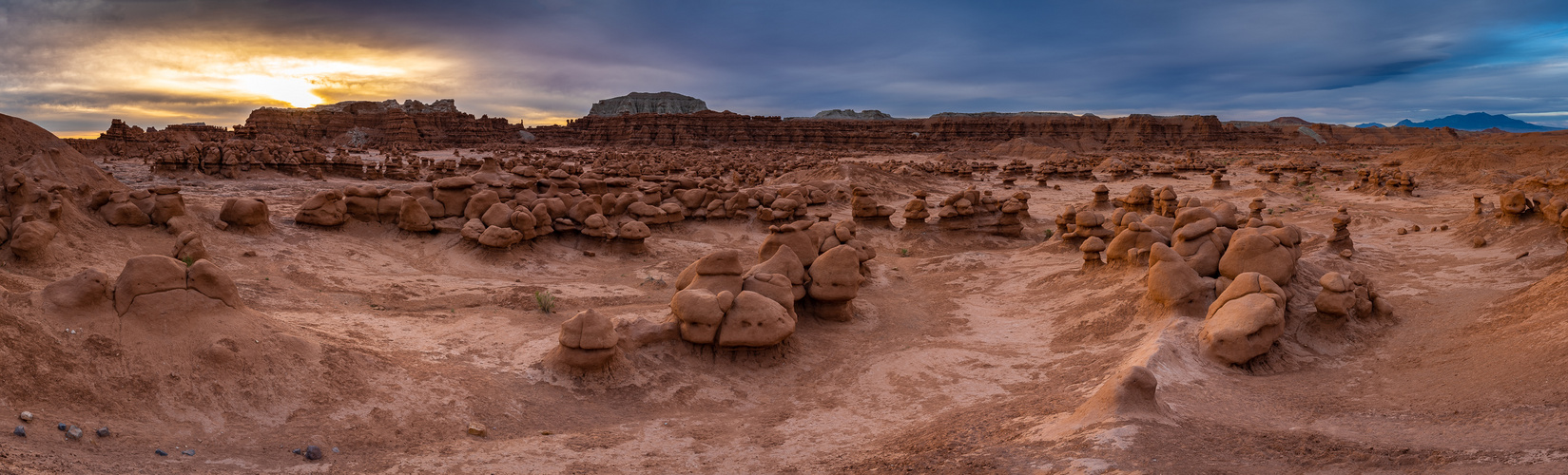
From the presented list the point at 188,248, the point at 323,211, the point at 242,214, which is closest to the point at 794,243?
the point at 188,248

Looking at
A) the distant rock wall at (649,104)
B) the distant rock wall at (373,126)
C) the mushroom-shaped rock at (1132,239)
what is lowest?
the mushroom-shaped rock at (1132,239)

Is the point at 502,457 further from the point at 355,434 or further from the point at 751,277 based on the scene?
the point at 751,277

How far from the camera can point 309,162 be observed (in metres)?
27.2

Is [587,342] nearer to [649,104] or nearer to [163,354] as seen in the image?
[163,354]

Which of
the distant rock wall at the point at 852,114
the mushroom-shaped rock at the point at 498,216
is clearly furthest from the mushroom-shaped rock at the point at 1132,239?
the distant rock wall at the point at 852,114

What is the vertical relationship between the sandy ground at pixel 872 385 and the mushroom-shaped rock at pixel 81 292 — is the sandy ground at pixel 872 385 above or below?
below

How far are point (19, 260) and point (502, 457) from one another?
30.0ft

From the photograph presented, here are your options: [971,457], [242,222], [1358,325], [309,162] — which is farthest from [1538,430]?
[309,162]

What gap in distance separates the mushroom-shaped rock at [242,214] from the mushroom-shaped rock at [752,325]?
10196mm

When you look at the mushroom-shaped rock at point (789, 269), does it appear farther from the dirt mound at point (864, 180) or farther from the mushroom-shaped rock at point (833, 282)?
the dirt mound at point (864, 180)

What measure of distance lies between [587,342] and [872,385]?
3.01 metres

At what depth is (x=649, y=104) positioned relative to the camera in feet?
432

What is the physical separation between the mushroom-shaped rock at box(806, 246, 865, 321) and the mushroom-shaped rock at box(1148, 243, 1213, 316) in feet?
12.4

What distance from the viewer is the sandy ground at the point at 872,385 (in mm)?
5121
